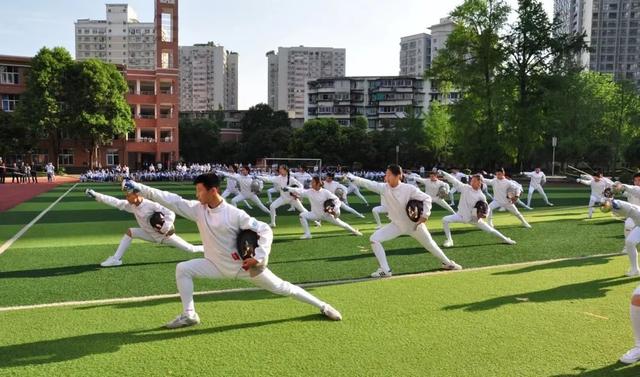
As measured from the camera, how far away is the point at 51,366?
473 centimetres

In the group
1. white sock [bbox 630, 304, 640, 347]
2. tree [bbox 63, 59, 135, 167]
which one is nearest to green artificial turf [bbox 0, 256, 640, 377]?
white sock [bbox 630, 304, 640, 347]

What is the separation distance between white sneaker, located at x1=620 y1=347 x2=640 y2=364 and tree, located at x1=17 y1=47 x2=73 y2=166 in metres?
54.8

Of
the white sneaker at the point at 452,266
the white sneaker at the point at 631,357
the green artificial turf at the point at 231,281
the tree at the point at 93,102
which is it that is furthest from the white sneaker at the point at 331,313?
the tree at the point at 93,102

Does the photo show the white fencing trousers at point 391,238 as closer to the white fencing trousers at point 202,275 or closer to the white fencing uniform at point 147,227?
the white fencing trousers at point 202,275

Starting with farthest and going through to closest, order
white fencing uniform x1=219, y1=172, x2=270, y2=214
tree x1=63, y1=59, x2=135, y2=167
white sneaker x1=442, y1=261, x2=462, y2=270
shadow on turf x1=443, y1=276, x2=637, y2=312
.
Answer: tree x1=63, y1=59, x2=135, y2=167 < white fencing uniform x1=219, y1=172, x2=270, y2=214 < white sneaker x1=442, y1=261, x2=462, y2=270 < shadow on turf x1=443, y1=276, x2=637, y2=312

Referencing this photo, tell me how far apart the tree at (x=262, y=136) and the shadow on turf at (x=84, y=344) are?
63422 millimetres

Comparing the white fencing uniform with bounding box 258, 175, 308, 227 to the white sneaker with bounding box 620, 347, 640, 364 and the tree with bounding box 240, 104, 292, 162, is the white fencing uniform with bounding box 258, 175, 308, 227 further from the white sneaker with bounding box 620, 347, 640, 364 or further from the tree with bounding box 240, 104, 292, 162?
the tree with bounding box 240, 104, 292, 162

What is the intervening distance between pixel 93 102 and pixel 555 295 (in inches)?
2093

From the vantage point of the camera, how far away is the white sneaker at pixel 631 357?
15.8ft

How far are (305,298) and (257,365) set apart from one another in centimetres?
129

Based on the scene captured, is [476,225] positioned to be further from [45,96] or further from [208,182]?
[45,96]

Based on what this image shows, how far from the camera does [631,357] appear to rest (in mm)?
4828

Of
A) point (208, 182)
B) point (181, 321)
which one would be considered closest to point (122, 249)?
point (181, 321)

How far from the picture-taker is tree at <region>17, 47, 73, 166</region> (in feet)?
167
